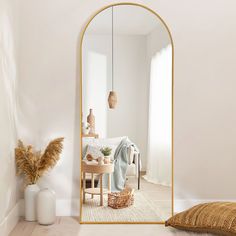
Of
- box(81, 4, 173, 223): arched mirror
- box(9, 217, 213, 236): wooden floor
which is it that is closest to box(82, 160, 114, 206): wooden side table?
box(81, 4, 173, 223): arched mirror

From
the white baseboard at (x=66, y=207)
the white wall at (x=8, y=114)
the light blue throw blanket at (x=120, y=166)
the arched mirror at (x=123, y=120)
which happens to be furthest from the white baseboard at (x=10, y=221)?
the light blue throw blanket at (x=120, y=166)

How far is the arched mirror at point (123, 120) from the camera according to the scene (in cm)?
351

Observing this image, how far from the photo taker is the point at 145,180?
11.6ft

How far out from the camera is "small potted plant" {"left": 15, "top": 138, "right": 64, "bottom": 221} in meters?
3.40

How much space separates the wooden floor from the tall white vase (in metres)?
0.07

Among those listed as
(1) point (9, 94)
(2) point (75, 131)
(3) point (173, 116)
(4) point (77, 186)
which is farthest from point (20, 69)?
(3) point (173, 116)

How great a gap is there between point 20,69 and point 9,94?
446 millimetres

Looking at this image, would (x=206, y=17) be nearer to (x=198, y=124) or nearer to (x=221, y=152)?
(x=198, y=124)

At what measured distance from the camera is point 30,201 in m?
3.44

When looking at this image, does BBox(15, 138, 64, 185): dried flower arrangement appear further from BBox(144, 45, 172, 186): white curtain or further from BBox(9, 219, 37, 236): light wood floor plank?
BBox(144, 45, 172, 186): white curtain

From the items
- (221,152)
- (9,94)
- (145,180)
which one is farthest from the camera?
(221,152)

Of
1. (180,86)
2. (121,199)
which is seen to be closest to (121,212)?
(121,199)

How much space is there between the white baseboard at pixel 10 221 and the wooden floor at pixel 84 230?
0.04m

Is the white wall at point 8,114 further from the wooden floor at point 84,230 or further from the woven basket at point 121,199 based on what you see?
the woven basket at point 121,199
